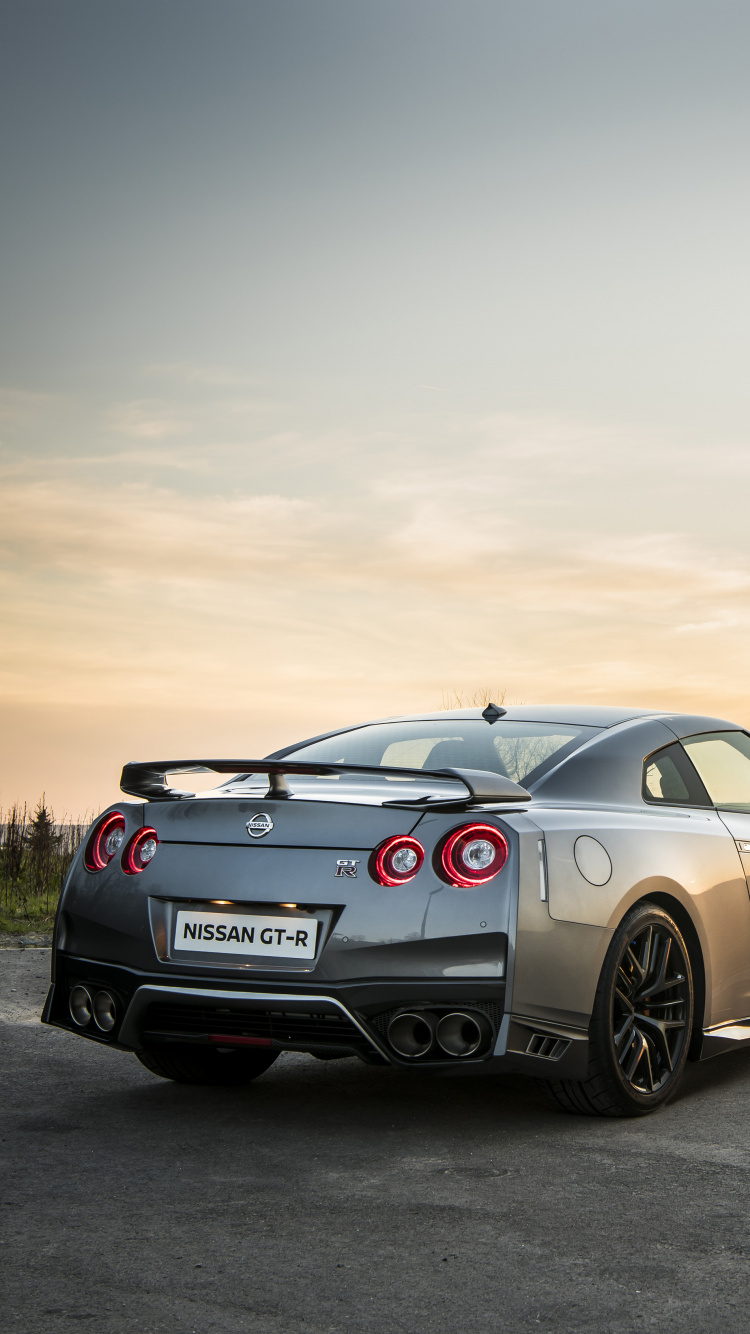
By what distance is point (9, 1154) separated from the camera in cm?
420

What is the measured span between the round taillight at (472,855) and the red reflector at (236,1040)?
0.78 metres

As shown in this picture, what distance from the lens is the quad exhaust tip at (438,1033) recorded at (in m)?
4.07

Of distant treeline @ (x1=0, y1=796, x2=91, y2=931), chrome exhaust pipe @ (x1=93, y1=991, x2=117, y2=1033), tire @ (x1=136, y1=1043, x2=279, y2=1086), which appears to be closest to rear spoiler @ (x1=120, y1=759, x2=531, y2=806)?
chrome exhaust pipe @ (x1=93, y1=991, x2=117, y2=1033)

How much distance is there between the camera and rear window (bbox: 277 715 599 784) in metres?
4.90

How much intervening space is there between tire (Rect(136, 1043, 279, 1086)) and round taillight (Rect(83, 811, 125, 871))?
881 mm

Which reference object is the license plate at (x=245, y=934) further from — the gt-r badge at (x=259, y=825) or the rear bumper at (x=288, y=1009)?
the gt-r badge at (x=259, y=825)

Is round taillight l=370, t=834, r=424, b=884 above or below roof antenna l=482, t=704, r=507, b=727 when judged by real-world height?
below

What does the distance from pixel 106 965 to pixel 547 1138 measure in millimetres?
1577

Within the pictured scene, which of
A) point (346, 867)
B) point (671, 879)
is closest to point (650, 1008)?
point (671, 879)

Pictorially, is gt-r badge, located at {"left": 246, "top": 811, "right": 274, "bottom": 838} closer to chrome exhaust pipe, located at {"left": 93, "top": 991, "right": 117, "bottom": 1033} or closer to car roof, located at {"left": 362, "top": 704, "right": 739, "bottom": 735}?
chrome exhaust pipe, located at {"left": 93, "top": 991, "right": 117, "bottom": 1033}

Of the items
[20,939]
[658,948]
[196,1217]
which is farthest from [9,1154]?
→ [20,939]

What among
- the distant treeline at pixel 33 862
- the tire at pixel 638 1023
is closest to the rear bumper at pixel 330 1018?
the tire at pixel 638 1023

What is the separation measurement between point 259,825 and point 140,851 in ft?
1.62

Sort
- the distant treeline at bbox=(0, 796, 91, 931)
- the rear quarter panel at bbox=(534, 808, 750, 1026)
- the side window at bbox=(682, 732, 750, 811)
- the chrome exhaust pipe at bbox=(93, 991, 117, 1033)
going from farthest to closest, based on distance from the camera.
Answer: the distant treeline at bbox=(0, 796, 91, 931) < the side window at bbox=(682, 732, 750, 811) < the chrome exhaust pipe at bbox=(93, 991, 117, 1033) < the rear quarter panel at bbox=(534, 808, 750, 1026)
